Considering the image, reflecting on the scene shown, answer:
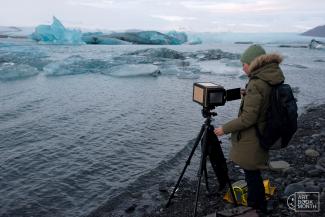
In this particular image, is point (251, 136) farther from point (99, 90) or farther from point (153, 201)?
point (99, 90)

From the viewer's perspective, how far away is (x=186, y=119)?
1126 cm

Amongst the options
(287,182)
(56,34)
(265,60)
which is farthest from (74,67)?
(56,34)

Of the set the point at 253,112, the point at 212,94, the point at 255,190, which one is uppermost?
the point at 212,94

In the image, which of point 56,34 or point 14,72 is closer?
point 14,72

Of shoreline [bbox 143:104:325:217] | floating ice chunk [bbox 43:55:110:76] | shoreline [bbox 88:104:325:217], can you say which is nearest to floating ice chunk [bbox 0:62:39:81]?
floating ice chunk [bbox 43:55:110:76]

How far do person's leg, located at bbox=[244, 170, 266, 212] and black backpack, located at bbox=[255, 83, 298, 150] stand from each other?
582 millimetres

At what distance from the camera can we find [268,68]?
348cm

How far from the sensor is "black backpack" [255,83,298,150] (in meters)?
3.41

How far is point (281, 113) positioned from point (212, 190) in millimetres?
2246

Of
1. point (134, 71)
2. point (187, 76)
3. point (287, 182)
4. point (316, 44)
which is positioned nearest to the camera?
point (287, 182)

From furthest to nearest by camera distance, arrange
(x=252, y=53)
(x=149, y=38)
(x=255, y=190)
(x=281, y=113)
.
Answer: (x=149, y=38)
(x=255, y=190)
(x=252, y=53)
(x=281, y=113)

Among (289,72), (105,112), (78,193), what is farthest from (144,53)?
(78,193)

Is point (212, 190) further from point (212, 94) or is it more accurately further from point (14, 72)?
point (14, 72)

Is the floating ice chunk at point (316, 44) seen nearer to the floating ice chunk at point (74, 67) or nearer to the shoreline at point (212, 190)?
the floating ice chunk at point (74, 67)
